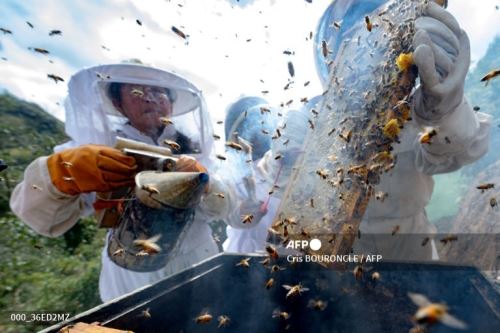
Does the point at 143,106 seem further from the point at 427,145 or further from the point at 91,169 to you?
the point at 427,145

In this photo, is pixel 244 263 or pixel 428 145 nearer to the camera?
pixel 244 263

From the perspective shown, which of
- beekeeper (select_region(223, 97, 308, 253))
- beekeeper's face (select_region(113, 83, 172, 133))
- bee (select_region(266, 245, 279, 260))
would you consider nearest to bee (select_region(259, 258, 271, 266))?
bee (select_region(266, 245, 279, 260))

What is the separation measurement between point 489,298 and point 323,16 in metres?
3.07

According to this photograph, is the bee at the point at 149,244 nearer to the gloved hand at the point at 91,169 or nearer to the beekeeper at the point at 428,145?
the gloved hand at the point at 91,169

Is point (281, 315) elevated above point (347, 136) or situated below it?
below

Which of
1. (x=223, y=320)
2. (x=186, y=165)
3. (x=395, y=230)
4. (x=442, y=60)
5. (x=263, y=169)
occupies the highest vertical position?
(x=442, y=60)

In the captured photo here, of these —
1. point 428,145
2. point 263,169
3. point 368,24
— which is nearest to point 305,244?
point 428,145

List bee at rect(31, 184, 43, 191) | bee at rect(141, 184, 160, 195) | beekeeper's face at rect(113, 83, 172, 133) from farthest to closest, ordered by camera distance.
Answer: beekeeper's face at rect(113, 83, 172, 133) → bee at rect(31, 184, 43, 191) → bee at rect(141, 184, 160, 195)

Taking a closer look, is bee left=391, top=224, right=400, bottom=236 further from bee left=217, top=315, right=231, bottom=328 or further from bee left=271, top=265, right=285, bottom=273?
bee left=217, top=315, right=231, bottom=328

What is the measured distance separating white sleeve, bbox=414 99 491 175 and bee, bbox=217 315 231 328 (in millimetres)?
1877

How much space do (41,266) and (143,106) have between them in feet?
23.2

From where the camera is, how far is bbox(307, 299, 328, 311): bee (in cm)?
177

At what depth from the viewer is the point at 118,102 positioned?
3.11 m

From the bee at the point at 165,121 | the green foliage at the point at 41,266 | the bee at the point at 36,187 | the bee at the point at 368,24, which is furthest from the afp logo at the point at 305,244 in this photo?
the green foliage at the point at 41,266
